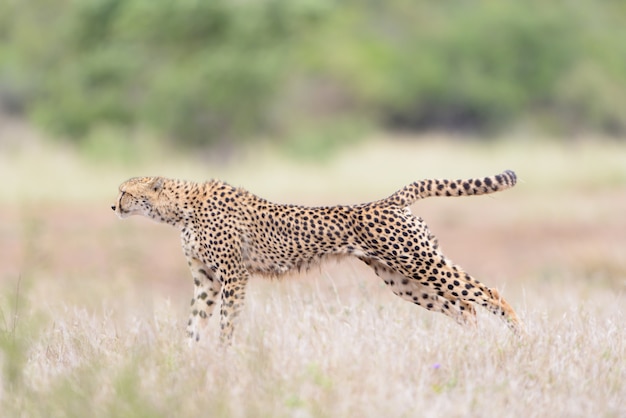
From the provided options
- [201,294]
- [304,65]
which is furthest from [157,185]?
[304,65]

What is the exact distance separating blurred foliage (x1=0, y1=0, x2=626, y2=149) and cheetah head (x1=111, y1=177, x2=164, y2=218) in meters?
16.0

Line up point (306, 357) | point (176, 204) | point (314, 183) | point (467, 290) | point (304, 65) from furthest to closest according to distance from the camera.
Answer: point (304, 65)
point (314, 183)
point (176, 204)
point (467, 290)
point (306, 357)

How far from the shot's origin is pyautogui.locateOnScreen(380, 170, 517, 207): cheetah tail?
5.39 meters

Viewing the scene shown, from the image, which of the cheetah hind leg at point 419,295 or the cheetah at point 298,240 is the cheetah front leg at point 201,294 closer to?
the cheetah at point 298,240

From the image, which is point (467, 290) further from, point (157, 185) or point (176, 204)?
point (157, 185)

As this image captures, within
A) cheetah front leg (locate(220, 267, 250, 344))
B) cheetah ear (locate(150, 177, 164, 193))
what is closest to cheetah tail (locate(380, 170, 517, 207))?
cheetah front leg (locate(220, 267, 250, 344))

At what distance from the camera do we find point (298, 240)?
5.48 meters

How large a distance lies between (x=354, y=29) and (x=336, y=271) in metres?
27.3

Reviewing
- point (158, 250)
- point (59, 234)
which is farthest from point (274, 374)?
point (59, 234)

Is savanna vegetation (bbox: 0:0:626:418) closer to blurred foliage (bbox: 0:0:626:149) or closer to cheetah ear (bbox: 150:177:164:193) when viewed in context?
blurred foliage (bbox: 0:0:626:149)

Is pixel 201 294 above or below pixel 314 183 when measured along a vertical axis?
below

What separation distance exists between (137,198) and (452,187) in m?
1.55

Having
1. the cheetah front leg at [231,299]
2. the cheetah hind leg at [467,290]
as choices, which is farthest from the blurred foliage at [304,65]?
the cheetah hind leg at [467,290]

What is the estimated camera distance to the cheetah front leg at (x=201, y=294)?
566cm
